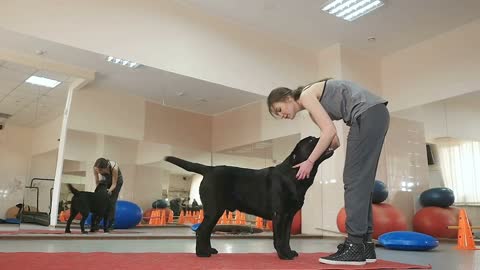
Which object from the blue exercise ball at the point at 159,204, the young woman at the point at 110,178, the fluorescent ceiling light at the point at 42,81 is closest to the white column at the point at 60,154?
the fluorescent ceiling light at the point at 42,81

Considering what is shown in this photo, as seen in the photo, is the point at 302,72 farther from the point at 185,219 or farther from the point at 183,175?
the point at 185,219

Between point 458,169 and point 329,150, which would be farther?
point 458,169

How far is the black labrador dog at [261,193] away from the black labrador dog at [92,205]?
7.77ft

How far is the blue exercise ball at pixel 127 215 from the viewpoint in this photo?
5.49 m

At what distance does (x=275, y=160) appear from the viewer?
272 inches

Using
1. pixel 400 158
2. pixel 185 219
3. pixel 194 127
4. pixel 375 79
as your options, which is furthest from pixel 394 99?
pixel 185 219

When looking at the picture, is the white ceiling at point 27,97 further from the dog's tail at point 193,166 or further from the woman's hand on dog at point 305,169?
the woman's hand on dog at point 305,169

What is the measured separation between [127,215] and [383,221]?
3563mm

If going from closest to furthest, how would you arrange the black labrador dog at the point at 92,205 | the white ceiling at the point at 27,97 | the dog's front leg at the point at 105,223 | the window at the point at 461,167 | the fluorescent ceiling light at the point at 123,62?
the black labrador dog at the point at 92,205, the dog's front leg at the point at 105,223, the white ceiling at the point at 27,97, the fluorescent ceiling light at the point at 123,62, the window at the point at 461,167

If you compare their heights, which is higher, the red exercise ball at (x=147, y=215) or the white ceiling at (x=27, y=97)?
the white ceiling at (x=27, y=97)

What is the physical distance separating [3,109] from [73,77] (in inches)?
39.1

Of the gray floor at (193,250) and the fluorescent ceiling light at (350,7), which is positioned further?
the fluorescent ceiling light at (350,7)

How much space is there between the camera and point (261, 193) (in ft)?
7.48

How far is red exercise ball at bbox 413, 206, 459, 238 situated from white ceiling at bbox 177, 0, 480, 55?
289cm
